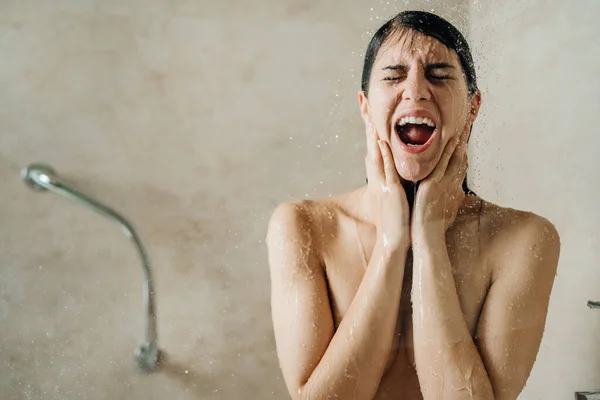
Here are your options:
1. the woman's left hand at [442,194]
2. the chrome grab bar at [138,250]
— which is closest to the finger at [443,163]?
the woman's left hand at [442,194]

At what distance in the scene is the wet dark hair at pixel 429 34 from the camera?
69 cm

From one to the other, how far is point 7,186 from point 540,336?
75 cm

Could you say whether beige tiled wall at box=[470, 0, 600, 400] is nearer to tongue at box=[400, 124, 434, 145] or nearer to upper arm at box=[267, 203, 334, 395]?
tongue at box=[400, 124, 434, 145]

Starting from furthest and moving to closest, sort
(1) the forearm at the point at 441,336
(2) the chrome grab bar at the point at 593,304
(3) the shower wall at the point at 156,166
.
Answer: (3) the shower wall at the point at 156,166 < (2) the chrome grab bar at the point at 593,304 < (1) the forearm at the point at 441,336

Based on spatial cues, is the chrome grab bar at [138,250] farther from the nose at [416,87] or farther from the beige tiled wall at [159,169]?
the nose at [416,87]

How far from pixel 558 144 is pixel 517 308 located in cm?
23

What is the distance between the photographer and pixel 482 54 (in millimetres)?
731

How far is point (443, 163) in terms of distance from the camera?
2.19 ft

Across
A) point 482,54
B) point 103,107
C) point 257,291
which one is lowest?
point 257,291

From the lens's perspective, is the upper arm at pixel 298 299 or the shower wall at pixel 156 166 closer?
the upper arm at pixel 298 299

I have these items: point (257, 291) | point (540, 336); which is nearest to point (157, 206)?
point (257, 291)

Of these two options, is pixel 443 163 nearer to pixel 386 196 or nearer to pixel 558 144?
pixel 386 196

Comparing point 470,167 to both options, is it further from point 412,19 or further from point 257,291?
point 257,291

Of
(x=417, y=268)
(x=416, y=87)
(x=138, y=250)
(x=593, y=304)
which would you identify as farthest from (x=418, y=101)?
(x=138, y=250)
